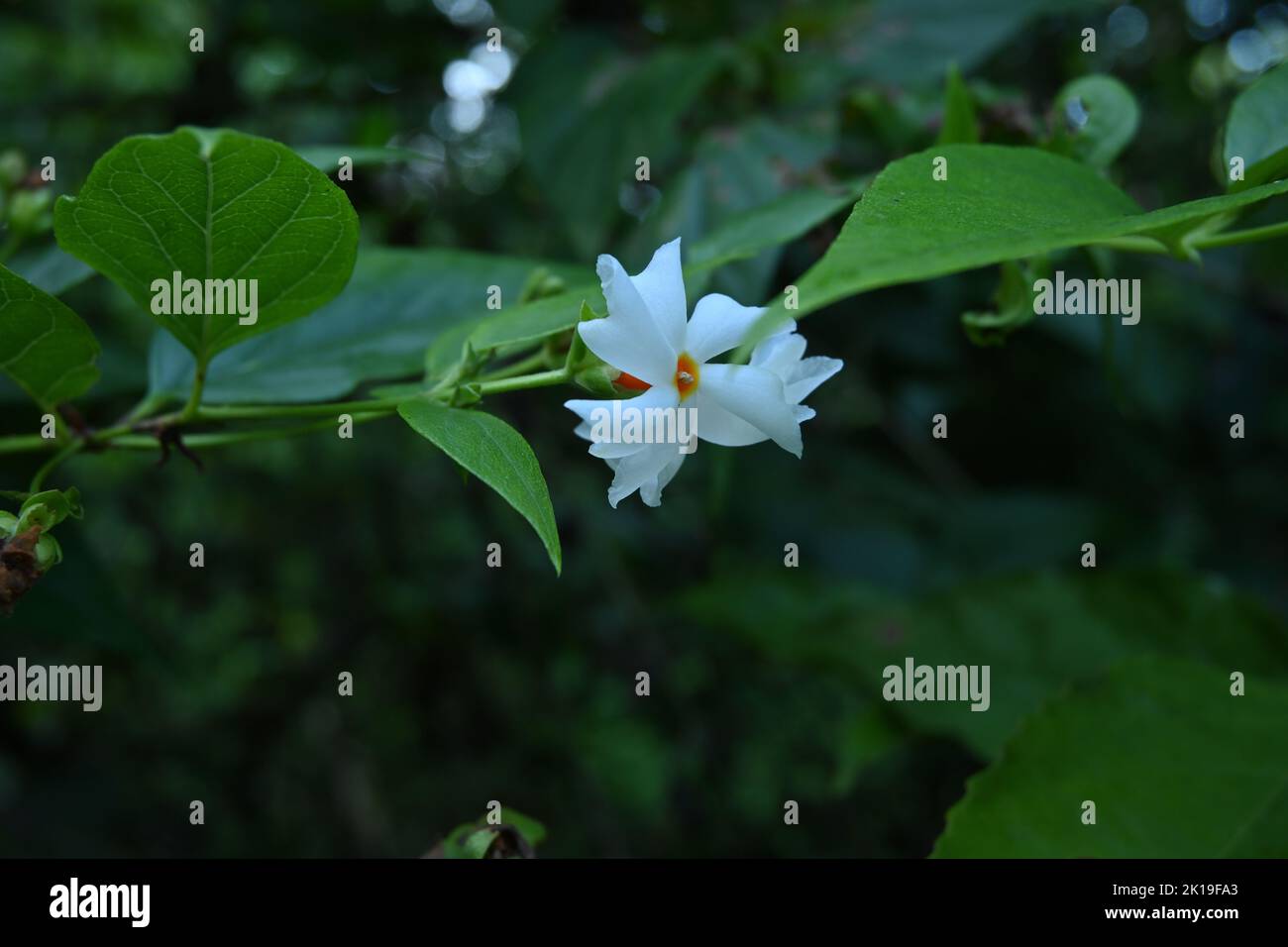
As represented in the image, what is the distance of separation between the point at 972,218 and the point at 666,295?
6.2 inches

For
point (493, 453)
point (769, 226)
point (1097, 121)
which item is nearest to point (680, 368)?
point (493, 453)

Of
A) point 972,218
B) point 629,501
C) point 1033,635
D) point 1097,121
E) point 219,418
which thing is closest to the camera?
point 972,218

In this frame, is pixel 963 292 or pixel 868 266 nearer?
pixel 868 266

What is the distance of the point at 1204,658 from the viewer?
1176mm

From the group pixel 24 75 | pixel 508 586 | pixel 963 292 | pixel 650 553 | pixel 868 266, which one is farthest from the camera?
pixel 24 75

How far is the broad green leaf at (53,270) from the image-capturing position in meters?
0.76

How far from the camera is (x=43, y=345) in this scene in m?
0.62

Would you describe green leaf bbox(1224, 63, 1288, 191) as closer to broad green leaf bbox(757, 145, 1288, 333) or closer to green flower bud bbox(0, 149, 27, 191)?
broad green leaf bbox(757, 145, 1288, 333)

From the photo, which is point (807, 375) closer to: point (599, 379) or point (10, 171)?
point (599, 379)

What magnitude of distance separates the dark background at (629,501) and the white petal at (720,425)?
0.34 metres

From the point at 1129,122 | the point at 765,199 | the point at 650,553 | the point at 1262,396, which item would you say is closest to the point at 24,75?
the point at 650,553
